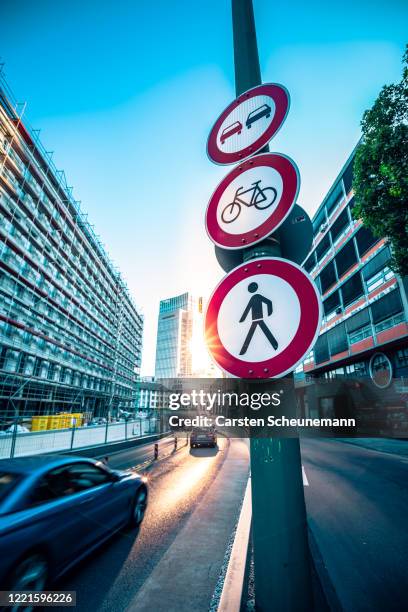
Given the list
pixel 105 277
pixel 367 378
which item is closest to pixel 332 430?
pixel 367 378

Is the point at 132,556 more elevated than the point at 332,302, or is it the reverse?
the point at 332,302

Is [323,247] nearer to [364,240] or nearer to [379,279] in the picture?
[364,240]

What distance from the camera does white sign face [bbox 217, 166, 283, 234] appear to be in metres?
1.73

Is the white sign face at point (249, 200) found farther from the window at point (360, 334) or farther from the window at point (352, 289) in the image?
the window at point (352, 289)

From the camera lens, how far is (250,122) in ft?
7.02

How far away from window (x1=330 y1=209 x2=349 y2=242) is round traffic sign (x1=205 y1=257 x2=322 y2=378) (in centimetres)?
2877

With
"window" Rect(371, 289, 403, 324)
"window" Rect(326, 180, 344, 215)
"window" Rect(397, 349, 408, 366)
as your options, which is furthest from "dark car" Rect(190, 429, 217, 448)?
"window" Rect(326, 180, 344, 215)

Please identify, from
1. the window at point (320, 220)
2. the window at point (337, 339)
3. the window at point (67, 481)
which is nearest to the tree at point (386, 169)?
the window at point (67, 481)

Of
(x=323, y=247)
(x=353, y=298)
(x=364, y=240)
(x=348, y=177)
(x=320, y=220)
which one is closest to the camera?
(x=364, y=240)

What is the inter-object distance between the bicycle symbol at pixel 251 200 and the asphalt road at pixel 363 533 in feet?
Result: 12.9

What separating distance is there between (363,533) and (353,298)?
23699 millimetres

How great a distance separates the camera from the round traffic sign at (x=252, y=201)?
1686 mm

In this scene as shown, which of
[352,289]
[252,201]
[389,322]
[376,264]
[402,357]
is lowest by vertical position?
[252,201]

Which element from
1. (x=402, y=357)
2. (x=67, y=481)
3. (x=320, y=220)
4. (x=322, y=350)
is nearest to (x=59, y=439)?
(x=67, y=481)
